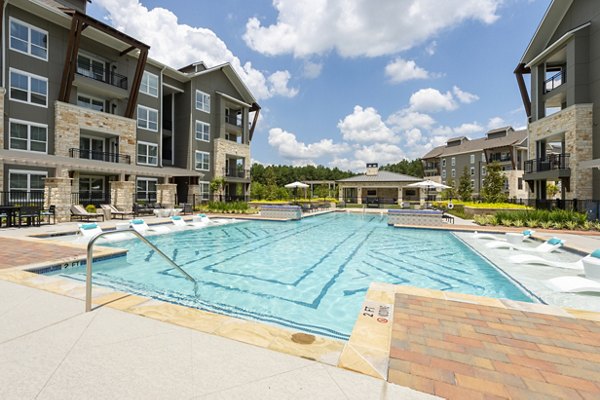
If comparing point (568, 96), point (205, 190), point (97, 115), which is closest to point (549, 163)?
point (568, 96)

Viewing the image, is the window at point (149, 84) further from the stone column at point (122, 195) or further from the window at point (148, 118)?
the stone column at point (122, 195)

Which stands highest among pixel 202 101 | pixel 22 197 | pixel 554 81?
pixel 202 101

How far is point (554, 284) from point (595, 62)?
20306 mm

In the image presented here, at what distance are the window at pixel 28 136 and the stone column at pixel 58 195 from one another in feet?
15.2

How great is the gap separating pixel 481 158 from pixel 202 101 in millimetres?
43840

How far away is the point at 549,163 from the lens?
19922mm

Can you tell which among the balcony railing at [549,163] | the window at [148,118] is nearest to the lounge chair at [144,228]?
the window at [148,118]

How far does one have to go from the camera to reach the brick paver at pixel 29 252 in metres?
6.38

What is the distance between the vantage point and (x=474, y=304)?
13.5 feet

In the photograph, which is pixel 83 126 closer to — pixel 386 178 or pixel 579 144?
pixel 386 178

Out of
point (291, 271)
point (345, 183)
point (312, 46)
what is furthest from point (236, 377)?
point (345, 183)

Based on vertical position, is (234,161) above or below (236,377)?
above

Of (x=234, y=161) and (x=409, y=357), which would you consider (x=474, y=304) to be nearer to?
(x=409, y=357)

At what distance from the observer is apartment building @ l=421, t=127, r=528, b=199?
4028 centimetres
